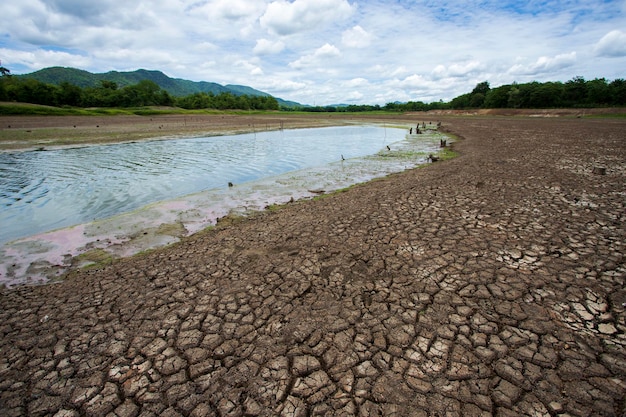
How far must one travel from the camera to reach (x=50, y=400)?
3072mm

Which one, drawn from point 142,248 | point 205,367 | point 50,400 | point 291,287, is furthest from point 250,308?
point 142,248

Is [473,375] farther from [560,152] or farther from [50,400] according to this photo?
[560,152]

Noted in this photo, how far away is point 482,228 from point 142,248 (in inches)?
323

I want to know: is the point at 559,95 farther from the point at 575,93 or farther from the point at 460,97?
the point at 460,97

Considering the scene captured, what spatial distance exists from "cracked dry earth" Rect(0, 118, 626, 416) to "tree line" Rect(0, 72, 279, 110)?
3585 inches

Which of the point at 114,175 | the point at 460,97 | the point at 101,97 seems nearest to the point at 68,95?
the point at 101,97

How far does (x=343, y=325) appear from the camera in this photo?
3.95m

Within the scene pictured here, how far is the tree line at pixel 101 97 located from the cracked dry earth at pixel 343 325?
3585 inches

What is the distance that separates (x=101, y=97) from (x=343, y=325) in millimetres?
105678

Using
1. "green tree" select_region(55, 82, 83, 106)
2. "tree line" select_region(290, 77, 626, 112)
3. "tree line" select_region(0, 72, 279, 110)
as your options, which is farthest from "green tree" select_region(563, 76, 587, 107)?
"green tree" select_region(55, 82, 83, 106)

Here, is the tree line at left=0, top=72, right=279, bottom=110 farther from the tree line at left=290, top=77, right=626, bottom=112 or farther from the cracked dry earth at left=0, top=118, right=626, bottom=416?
the cracked dry earth at left=0, top=118, right=626, bottom=416

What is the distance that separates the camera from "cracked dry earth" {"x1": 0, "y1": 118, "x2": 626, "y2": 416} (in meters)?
2.96

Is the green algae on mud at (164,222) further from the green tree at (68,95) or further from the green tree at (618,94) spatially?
the green tree at (68,95)

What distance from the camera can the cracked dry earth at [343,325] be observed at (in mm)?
2965
